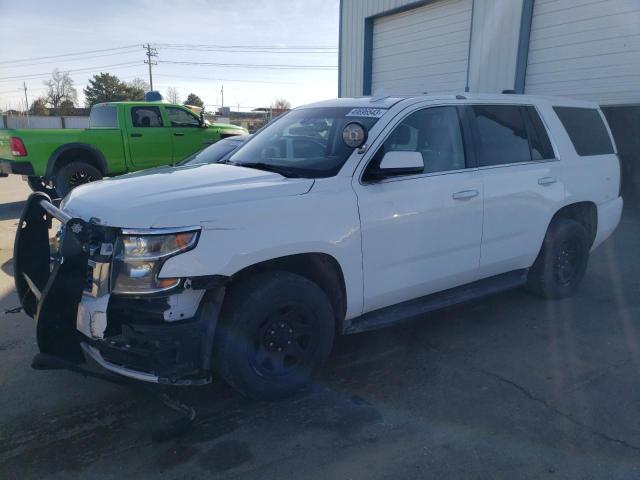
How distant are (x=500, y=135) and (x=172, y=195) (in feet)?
9.23

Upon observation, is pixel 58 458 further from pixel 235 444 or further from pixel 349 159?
pixel 349 159

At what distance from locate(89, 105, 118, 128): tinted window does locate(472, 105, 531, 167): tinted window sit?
852cm

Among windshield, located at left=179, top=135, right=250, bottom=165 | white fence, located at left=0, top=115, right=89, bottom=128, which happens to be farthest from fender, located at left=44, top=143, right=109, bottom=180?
white fence, located at left=0, top=115, right=89, bottom=128

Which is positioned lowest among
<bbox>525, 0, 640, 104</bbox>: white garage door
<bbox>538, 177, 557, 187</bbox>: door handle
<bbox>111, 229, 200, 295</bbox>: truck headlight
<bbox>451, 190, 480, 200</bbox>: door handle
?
<bbox>111, 229, 200, 295</bbox>: truck headlight

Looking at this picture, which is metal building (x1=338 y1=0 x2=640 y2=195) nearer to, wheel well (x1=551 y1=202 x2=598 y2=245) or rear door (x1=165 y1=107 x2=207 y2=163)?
wheel well (x1=551 y1=202 x2=598 y2=245)

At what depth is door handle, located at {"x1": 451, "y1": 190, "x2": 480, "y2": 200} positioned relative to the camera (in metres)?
3.80

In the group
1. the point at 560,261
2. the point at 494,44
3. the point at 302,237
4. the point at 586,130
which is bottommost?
the point at 560,261

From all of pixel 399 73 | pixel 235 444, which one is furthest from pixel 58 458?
pixel 399 73

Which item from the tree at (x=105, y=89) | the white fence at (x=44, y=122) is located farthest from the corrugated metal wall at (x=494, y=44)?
the tree at (x=105, y=89)

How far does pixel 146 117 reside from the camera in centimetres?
1098

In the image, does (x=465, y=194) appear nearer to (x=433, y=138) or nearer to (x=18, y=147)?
(x=433, y=138)

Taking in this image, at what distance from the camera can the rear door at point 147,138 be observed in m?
10.7

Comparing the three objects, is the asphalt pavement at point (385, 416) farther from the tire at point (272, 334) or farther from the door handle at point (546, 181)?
the door handle at point (546, 181)

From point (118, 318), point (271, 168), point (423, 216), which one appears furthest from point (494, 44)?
point (118, 318)
